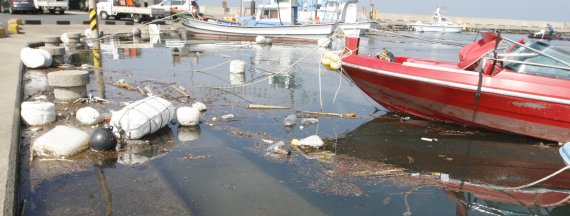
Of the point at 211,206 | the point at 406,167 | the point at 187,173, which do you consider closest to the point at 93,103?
the point at 187,173

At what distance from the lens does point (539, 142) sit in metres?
6.82

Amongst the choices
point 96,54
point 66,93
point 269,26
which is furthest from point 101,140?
point 269,26

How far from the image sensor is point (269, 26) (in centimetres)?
2597

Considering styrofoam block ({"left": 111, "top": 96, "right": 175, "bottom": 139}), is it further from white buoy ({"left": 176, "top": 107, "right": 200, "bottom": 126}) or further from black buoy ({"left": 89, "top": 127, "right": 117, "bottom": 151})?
white buoy ({"left": 176, "top": 107, "right": 200, "bottom": 126})

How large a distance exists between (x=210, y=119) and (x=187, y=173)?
229cm

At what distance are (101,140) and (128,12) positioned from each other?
2982 centimetres

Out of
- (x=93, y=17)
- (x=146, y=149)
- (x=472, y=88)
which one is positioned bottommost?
(x=146, y=149)

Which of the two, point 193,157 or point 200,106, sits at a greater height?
point 200,106

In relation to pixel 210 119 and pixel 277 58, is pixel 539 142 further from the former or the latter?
pixel 277 58

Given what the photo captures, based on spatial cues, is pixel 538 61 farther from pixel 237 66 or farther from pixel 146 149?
pixel 237 66

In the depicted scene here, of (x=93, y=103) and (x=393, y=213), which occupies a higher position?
(x=93, y=103)

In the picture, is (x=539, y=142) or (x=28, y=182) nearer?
(x=28, y=182)

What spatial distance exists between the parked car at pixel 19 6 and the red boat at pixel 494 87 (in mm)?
32877

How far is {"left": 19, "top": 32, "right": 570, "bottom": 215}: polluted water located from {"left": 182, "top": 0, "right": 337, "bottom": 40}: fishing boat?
1752cm
